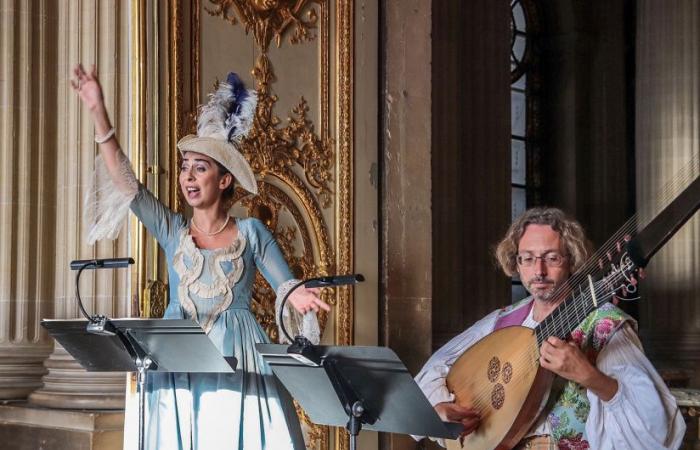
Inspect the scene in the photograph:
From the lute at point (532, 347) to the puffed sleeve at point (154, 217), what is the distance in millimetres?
1260

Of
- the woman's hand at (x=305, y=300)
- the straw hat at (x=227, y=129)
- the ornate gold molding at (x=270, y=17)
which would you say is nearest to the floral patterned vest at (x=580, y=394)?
the woman's hand at (x=305, y=300)

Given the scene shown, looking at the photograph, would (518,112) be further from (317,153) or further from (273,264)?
(273,264)

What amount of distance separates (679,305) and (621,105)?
2504mm

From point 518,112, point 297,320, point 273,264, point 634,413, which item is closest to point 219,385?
point 297,320

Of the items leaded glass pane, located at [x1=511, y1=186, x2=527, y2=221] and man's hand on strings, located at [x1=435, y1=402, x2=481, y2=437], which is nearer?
man's hand on strings, located at [x1=435, y1=402, x2=481, y2=437]

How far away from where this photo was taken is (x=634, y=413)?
13.8 ft

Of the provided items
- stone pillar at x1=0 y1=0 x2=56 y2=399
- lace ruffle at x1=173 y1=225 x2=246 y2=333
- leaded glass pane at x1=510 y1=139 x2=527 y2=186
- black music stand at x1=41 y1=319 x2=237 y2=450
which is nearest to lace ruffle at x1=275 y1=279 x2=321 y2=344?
lace ruffle at x1=173 y1=225 x2=246 y2=333

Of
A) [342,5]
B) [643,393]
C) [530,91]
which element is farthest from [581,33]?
[643,393]

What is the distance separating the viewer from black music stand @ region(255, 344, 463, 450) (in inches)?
152

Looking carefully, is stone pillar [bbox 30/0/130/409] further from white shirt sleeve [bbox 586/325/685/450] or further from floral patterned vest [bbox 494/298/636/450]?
white shirt sleeve [bbox 586/325/685/450]

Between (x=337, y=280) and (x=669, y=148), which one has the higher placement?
(x=669, y=148)

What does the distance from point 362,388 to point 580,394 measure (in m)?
0.90

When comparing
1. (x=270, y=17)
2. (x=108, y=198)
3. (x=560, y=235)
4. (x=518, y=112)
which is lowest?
(x=560, y=235)

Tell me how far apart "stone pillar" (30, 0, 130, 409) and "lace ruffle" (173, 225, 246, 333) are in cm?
89
